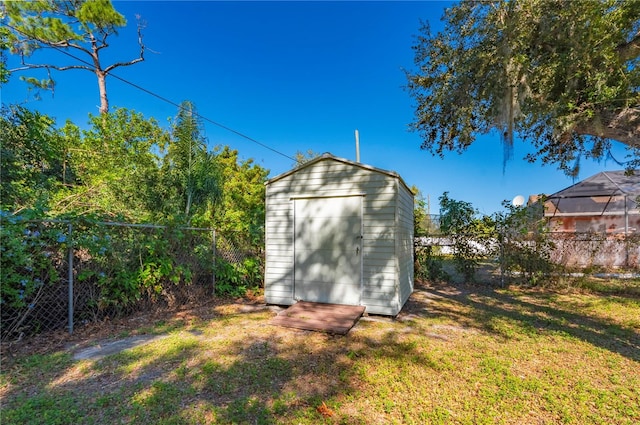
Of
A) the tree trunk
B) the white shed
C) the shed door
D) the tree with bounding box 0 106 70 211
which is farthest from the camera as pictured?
the tree trunk

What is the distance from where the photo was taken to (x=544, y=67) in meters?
4.31

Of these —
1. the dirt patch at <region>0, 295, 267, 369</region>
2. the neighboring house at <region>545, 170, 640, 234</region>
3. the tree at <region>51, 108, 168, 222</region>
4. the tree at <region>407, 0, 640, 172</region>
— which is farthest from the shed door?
the neighboring house at <region>545, 170, 640, 234</region>

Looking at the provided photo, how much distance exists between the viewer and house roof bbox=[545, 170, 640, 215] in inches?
383

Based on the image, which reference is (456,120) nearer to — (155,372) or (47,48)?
(155,372)

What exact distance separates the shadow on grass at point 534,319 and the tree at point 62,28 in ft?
39.7

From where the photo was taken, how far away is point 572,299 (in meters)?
5.53

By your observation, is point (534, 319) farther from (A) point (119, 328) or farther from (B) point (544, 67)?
(A) point (119, 328)

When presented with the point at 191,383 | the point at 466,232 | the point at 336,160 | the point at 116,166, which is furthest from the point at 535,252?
the point at 116,166

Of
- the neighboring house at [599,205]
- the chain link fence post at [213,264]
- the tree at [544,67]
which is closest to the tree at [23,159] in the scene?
the chain link fence post at [213,264]

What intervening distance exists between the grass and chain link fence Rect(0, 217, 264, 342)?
609 mm

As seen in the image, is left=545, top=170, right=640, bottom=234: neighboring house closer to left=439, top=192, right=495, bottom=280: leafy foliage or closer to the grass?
left=439, top=192, right=495, bottom=280: leafy foliage

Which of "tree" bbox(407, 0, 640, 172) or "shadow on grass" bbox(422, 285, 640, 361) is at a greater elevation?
"tree" bbox(407, 0, 640, 172)

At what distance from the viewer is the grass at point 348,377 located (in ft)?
6.58

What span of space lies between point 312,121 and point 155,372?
457 inches
